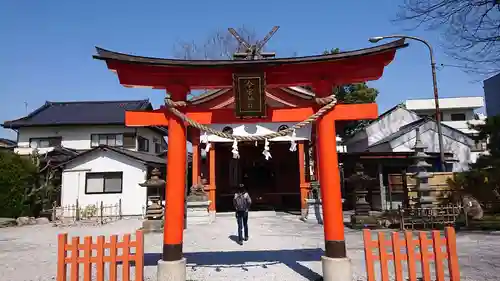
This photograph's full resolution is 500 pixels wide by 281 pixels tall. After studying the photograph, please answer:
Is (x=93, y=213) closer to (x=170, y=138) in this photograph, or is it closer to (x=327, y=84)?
(x=170, y=138)

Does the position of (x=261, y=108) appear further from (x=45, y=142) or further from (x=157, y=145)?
(x=157, y=145)

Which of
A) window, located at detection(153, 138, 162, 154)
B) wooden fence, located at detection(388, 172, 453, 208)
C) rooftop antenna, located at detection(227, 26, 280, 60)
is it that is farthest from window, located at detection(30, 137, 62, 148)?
wooden fence, located at detection(388, 172, 453, 208)

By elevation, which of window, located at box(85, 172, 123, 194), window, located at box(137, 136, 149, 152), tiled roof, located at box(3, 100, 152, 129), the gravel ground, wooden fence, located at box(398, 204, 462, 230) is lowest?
the gravel ground

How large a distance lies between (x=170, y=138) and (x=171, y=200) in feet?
4.01

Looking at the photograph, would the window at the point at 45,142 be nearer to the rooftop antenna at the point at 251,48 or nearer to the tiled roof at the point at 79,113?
the tiled roof at the point at 79,113

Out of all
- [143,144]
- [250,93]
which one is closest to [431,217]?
[250,93]

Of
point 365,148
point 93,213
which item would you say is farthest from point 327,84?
point 365,148

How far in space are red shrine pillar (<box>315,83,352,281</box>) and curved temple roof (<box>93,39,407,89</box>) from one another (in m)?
0.96

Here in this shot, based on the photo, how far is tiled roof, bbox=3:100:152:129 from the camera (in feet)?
91.8

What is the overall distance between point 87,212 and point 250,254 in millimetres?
16795

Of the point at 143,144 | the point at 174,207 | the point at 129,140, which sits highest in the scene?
the point at 129,140

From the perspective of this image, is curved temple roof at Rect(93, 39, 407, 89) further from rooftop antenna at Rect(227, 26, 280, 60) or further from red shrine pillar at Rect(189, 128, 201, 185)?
red shrine pillar at Rect(189, 128, 201, 185)

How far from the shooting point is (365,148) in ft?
92.3

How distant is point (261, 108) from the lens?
21.7 feet
